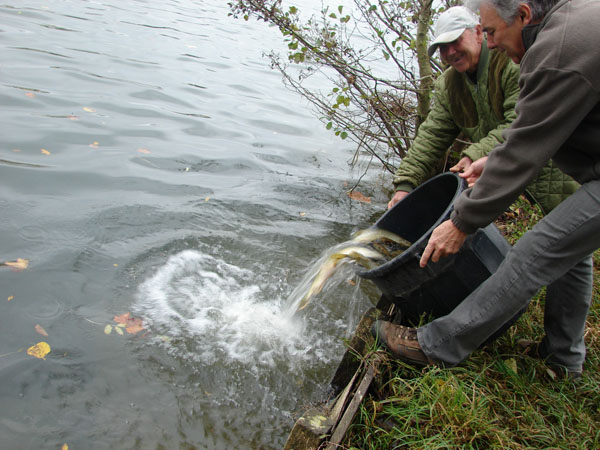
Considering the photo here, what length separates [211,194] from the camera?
17.3ft

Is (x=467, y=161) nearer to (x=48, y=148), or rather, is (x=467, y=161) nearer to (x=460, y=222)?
(x=460, y=222)

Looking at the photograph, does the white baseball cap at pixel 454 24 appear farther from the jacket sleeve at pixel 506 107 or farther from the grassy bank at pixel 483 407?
the grassy bank at pixel 483 407

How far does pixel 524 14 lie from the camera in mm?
2102

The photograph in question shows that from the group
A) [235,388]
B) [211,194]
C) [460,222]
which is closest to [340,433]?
[235,388]

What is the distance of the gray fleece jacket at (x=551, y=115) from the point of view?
1.80 m

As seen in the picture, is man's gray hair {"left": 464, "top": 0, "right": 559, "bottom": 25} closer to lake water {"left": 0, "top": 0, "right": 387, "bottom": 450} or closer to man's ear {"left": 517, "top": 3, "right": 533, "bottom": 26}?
man's ear {"left": 517, "top": 3, "right": 533, "bottom": 26}

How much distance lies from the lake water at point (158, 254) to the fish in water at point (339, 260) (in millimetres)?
310

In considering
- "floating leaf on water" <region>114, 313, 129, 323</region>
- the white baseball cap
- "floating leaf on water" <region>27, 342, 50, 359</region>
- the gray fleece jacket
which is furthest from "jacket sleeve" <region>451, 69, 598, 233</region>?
"floating leaf on water" <region>27, 342, 50, 359</region>

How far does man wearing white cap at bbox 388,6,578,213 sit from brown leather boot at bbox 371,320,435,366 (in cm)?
112

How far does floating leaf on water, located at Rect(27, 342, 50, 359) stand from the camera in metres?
2.85

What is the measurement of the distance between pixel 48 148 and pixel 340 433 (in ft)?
15.8

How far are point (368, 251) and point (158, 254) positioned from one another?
1.94 meters

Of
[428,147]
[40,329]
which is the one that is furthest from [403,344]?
[40,329]

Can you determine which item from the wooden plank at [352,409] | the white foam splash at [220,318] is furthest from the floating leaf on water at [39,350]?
the wooden plank at [352,409]
